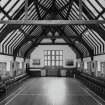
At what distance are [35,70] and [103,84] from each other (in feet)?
59.9

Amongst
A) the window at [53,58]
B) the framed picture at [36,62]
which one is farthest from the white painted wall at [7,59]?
the window at [53,58]

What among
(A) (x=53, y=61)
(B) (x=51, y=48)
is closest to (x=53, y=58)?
(A) (x=53, y=61)

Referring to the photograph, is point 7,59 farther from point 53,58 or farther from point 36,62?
point 53,58

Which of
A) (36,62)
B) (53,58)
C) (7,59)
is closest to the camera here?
(7,59)

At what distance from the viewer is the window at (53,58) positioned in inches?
1261

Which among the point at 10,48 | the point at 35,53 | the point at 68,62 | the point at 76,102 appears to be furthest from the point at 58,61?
the point at 76,102

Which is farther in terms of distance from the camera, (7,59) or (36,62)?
(36,62)

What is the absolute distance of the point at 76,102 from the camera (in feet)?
Result: 39.6

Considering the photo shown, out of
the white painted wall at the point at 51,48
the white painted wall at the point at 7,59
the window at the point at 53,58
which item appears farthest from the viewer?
the window at the point at 53,58

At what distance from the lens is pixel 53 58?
32094 millimetres

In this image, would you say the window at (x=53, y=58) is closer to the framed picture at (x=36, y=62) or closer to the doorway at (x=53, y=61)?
the doorway at (x=53, y=61)

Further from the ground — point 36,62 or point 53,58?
point 53,58

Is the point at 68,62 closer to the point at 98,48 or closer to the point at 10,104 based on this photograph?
the point at 98,48

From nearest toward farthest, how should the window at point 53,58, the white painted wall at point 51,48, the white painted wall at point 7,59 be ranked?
the white painted wall at point 7,59 < the white painted wall at point 51,48 < the window at point 53,58
